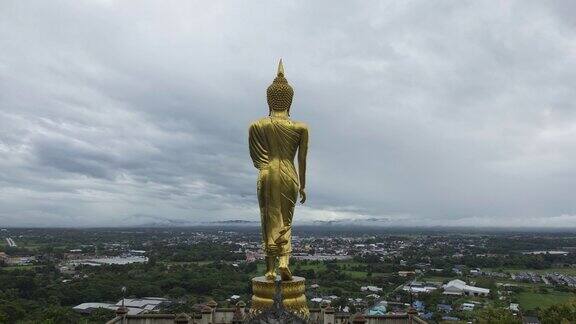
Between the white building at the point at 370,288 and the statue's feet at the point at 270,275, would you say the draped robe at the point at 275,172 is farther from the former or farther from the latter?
the white building at the point at 370,288

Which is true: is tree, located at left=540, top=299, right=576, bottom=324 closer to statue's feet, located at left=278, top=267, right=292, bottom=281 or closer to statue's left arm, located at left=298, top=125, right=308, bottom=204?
statue's left arm, located at left=298, top=125, right=308, bottom=204

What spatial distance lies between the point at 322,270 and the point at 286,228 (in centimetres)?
5618

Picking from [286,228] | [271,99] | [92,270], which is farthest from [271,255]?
[92,270]

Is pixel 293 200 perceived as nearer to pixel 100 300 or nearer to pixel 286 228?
pixel 286 228

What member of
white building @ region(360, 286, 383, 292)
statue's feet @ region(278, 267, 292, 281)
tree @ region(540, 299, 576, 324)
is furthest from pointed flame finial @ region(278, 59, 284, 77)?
white building @ region(360, 286, 383, 292)

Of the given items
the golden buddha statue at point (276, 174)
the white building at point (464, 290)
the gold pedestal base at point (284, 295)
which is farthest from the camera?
the white building at point (464, 290)

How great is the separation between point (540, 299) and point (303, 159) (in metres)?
47.2

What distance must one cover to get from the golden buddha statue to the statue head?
299 mm

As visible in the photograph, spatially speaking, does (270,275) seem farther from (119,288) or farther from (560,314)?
(119,288)

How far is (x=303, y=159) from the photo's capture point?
1270 cm

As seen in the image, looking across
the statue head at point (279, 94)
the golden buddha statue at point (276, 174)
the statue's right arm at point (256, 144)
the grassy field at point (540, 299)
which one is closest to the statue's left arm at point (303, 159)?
the golden buddha statue at point (276, 174)

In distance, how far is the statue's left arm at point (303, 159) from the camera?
1254 cm

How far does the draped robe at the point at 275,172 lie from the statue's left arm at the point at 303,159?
24 mm

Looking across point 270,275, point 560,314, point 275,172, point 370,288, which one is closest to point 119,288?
point 370,288
